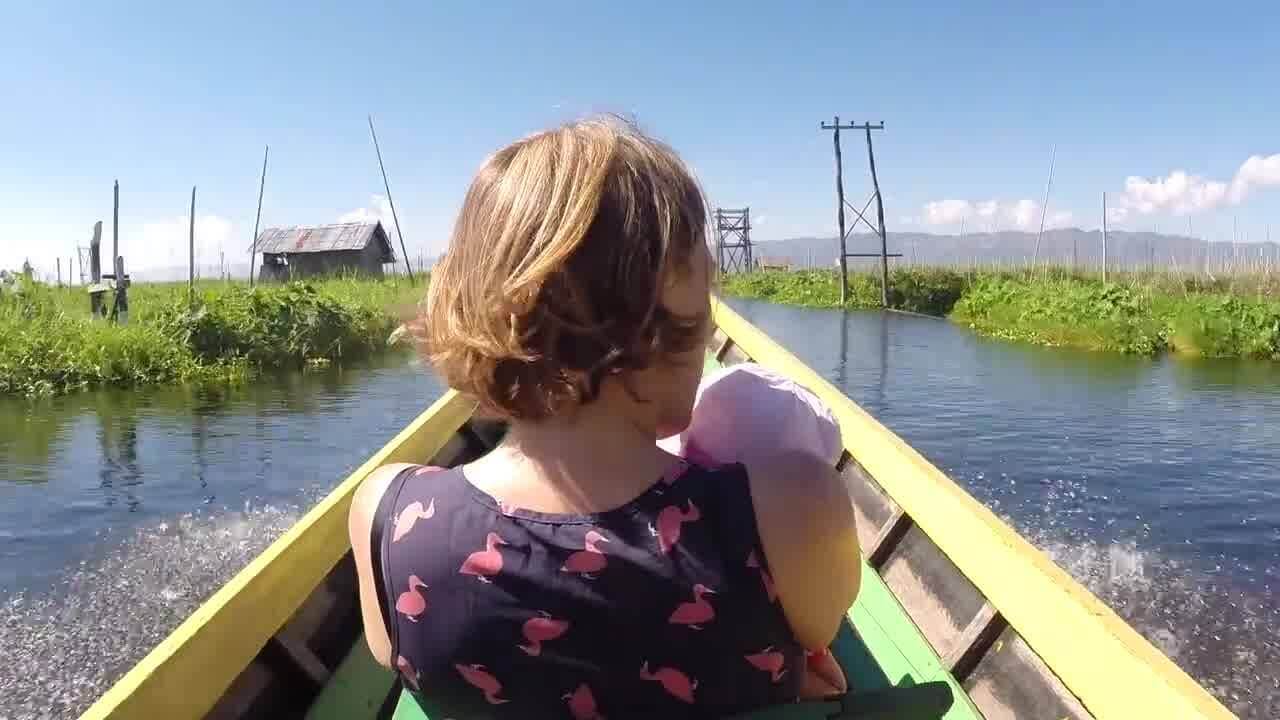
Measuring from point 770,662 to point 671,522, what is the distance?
21 cm

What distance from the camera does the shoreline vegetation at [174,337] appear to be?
39.2 feet

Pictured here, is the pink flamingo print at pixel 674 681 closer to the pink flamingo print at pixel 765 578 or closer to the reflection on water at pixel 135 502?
the pink flamingo print at pixel 765 578

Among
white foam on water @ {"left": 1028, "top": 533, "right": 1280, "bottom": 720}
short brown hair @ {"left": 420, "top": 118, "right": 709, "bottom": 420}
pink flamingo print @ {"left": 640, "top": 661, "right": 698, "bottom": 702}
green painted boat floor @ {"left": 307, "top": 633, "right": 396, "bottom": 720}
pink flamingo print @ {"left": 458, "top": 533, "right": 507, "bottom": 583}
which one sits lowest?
white foam on water @ {"left": 1028, "top": 533, "right": 1280, "bottom": 720}

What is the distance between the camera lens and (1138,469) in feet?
25.3

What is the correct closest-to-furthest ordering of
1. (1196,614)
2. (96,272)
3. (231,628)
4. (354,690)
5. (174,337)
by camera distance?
(231,628) → (354,690) → (1196,614) → (174,337) → (96,272)

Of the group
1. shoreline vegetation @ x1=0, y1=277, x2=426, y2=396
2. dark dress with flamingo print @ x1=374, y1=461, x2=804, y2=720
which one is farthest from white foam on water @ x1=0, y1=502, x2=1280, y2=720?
shoreline vegetation @ x1=0, y1=277, x2=426, y2=396

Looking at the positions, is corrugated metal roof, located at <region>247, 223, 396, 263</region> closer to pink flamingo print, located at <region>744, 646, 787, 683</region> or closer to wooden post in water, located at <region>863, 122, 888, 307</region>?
wooden post in water, located at <region>863, 122, 888, 307</region>

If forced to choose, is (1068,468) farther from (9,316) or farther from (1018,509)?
(9,316)

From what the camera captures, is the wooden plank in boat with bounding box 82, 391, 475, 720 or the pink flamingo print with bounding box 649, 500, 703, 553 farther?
the wooden plank in boat with bounding box 82, 391, 475, 720

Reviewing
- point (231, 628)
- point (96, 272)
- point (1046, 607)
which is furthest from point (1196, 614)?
point (96, 272)

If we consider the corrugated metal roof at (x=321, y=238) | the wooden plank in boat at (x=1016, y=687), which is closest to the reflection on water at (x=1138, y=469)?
the wooden plank in boat at (x=1016, y=687)

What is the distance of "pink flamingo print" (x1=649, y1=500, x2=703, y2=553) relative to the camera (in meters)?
0.96

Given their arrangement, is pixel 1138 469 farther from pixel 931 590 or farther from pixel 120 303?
pixel 120 303

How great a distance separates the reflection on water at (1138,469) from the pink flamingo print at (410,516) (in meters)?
4.08
